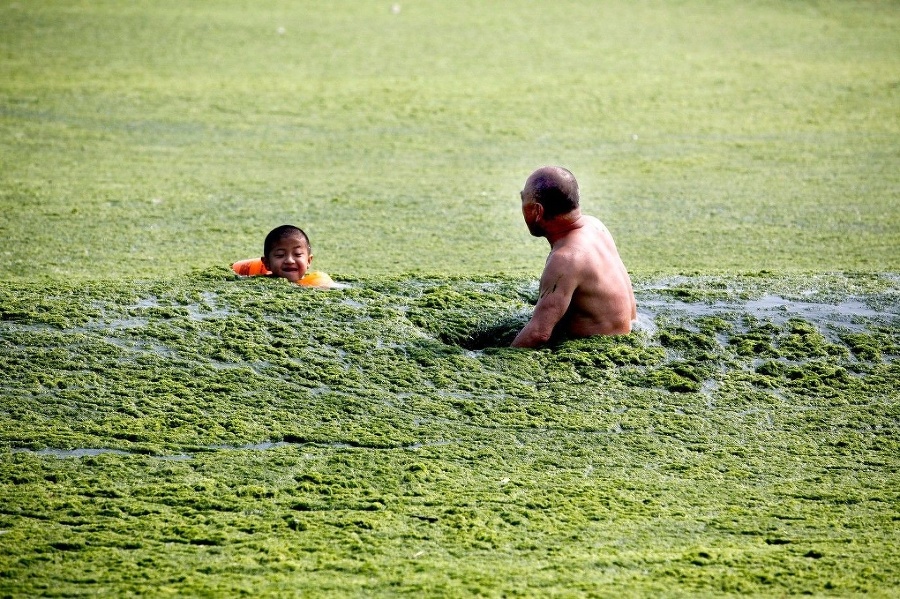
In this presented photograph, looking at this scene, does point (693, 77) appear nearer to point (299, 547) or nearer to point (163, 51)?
point (163, 51)

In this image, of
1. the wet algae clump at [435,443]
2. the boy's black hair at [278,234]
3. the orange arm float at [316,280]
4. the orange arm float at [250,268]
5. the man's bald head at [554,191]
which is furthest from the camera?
the orange arm float at [250,268]

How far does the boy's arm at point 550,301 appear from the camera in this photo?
156 inches

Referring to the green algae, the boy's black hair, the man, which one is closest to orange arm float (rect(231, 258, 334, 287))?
the boy's black hair

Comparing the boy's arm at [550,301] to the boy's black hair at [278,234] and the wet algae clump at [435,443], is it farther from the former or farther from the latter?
the boy's black hair at [278,234]

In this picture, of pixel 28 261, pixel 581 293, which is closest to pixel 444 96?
pixel 28 261

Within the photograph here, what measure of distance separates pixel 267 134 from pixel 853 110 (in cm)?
507

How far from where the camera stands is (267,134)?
827cm

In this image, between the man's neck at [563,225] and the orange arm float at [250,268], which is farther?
the orange arm float at [250,268]

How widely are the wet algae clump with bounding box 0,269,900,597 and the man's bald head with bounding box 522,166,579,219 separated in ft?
1.60

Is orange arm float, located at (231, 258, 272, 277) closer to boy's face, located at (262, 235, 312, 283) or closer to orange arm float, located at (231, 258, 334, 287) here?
orange arm float, located at (231, 258, 334, 287)

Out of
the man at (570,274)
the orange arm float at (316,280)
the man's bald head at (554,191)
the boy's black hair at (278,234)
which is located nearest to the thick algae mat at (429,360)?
the man at (570,274)

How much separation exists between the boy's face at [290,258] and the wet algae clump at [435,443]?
34 centimetres

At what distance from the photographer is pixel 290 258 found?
4887mm

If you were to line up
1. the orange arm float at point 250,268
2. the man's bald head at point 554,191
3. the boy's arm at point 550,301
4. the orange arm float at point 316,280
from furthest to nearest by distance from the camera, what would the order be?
the orange arm float at point 250,268, the orange arm float at point 316,280, the man's bald head at point 554,191, the boy's arm at point 550,301
